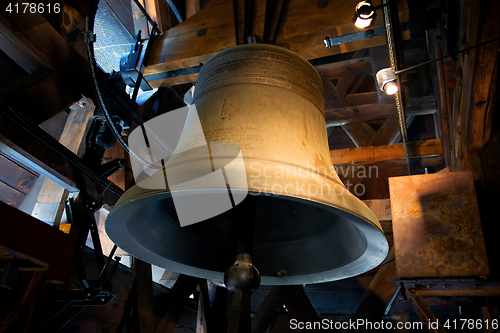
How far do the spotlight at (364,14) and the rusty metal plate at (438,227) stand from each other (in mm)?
1008

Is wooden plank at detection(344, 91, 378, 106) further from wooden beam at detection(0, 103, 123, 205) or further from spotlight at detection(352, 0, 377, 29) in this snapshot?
wooden beam at detection(0, 103, 123, 205)

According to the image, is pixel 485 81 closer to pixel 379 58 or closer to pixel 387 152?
pixel 379 58

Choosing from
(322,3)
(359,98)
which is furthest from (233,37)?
(359,98)

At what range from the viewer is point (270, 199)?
7.29 ft

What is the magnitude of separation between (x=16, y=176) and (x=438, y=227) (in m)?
4.35

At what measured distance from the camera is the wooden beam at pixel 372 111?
3.86m

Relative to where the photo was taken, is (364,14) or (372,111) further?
(372,111)

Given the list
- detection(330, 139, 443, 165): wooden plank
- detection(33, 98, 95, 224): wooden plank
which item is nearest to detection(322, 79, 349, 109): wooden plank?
detection(330, 139, 443, 165): wooden plank

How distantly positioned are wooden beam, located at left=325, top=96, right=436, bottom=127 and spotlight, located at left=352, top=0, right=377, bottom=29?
179cm

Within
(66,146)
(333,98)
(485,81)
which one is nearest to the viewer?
(485,81)

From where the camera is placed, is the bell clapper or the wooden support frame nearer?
the bell clapper

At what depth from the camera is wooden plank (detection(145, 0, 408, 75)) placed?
2.43m
